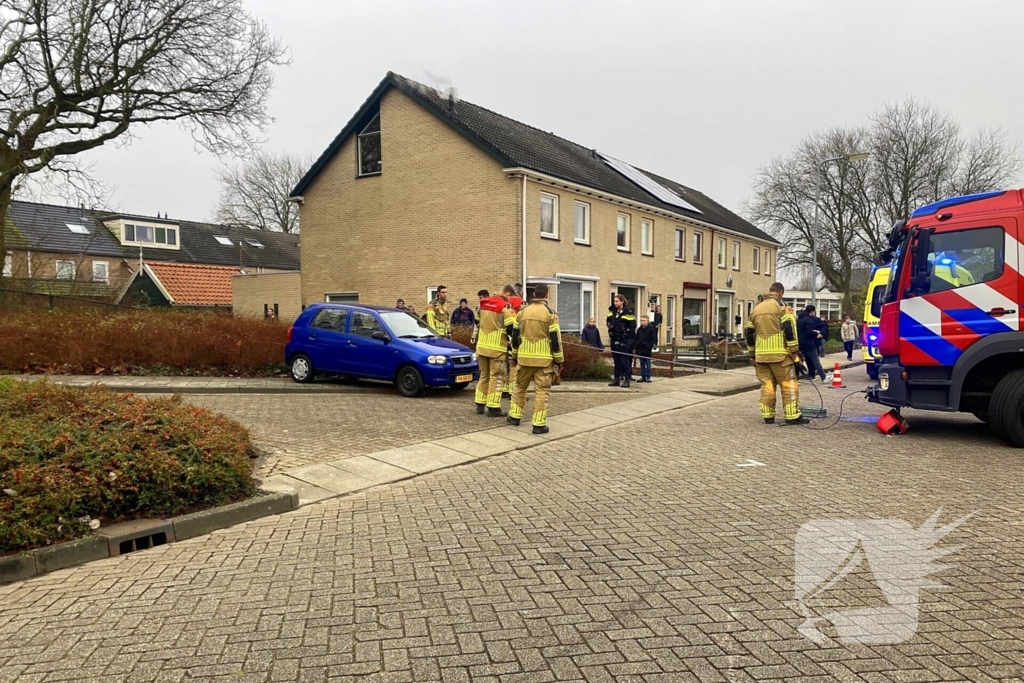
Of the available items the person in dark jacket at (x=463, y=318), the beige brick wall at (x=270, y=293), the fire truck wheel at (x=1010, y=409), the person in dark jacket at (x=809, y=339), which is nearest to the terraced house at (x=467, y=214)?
the beige brick wall at (x=270, y=293)

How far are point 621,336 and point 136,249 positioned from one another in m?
37.0

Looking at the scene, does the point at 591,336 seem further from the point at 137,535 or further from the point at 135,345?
the point at 137,535

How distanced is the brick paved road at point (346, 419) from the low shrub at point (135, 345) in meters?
2.38

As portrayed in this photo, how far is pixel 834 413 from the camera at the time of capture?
10703mm

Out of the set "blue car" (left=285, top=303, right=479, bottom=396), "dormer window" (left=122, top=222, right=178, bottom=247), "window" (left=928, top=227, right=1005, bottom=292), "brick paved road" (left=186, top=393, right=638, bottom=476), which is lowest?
"brick paved road" (left=186, top=393, right=638, bottom=476)

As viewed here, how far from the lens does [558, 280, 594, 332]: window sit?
825 inches

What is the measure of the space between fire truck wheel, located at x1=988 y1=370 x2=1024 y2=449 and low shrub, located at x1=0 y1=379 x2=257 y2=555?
828 centimetres

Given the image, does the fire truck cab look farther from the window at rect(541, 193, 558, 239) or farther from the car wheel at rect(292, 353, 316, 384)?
the window at rect(541, 193, 558, 239)

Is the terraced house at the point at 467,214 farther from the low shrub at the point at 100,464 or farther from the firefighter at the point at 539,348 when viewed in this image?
the low shrub at the point at 100,464

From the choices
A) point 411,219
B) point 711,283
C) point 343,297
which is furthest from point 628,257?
point 343,297

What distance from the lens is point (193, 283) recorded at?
32625mm

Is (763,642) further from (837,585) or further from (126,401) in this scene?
(126,401)

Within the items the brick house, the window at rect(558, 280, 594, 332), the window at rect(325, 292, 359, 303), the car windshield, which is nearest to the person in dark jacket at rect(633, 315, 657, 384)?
the car windshield

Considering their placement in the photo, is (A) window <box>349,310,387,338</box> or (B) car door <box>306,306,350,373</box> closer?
(A) window <box>349,310,387,338</box>
